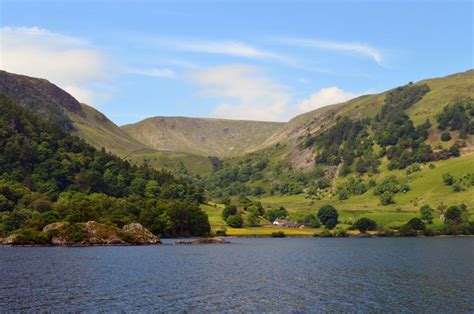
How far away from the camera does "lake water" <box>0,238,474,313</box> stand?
72125 millimetres

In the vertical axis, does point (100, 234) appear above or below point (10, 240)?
above

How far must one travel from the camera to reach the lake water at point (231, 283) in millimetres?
72125

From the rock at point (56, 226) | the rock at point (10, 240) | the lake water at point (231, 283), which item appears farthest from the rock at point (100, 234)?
the lake water at point (231, 283)

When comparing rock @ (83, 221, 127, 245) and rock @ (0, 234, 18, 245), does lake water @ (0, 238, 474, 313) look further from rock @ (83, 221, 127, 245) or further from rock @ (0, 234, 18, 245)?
rock @ (83, 221, 127, 245)

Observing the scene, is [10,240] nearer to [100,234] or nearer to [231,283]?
[100,234]

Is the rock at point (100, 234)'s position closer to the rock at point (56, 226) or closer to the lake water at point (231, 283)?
the rock at point (56, 226)

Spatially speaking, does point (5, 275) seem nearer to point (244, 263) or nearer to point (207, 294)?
point (207, 294)

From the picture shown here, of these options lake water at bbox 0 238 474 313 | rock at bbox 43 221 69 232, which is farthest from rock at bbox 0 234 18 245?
lake water at bbox 0 238 474 313

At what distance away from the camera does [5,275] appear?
100250mm

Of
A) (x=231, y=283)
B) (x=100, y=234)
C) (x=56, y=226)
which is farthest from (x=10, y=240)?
(x=231, y=283)

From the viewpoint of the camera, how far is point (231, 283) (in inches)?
3718

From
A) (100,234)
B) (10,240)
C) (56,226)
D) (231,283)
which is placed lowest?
(10,240)

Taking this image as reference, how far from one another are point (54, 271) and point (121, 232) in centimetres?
9121

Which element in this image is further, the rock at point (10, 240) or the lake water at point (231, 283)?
the rock at point (10, 240)
